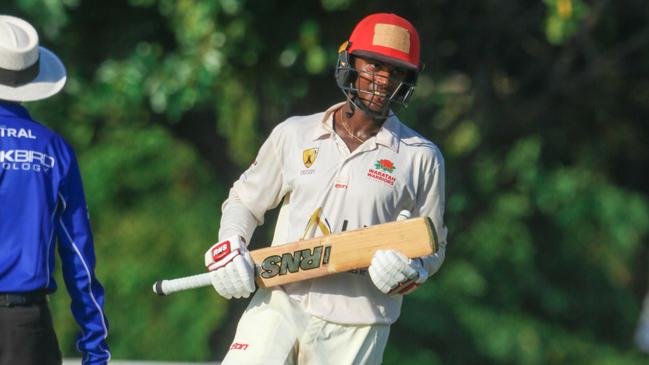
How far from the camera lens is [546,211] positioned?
1095cm

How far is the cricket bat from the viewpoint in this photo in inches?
172

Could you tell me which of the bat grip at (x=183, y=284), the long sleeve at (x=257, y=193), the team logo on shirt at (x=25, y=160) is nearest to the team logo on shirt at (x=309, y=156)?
the long sleeve at (x=257, y=193)

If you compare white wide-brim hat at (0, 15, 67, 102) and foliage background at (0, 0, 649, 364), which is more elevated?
white wide-brim hat at (0, 15, 67, 102)

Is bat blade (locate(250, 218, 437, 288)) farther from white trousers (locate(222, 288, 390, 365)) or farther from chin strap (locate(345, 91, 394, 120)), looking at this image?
chin strap (locate(345, 91, 394, 120))

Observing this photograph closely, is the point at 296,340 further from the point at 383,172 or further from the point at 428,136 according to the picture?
the point at 428,136

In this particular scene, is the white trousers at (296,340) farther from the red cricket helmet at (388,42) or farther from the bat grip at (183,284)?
the red cricket helmet at (388,42)

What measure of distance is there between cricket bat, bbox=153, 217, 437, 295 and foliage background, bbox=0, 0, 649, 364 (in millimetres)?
3669

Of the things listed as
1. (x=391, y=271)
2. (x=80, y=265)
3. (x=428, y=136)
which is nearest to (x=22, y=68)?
(x=80, y=265)

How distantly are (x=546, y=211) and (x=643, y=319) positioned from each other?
2.38m

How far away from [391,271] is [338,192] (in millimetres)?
326

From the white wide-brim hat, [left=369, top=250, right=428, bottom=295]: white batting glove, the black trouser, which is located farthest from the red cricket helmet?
the black trouser

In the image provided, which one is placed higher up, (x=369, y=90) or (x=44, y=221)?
(x=369, y=90)

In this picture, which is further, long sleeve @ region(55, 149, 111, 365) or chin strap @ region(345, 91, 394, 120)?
chin strap @ region(345, 91, 394, 120)

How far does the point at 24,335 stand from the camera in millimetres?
4125
